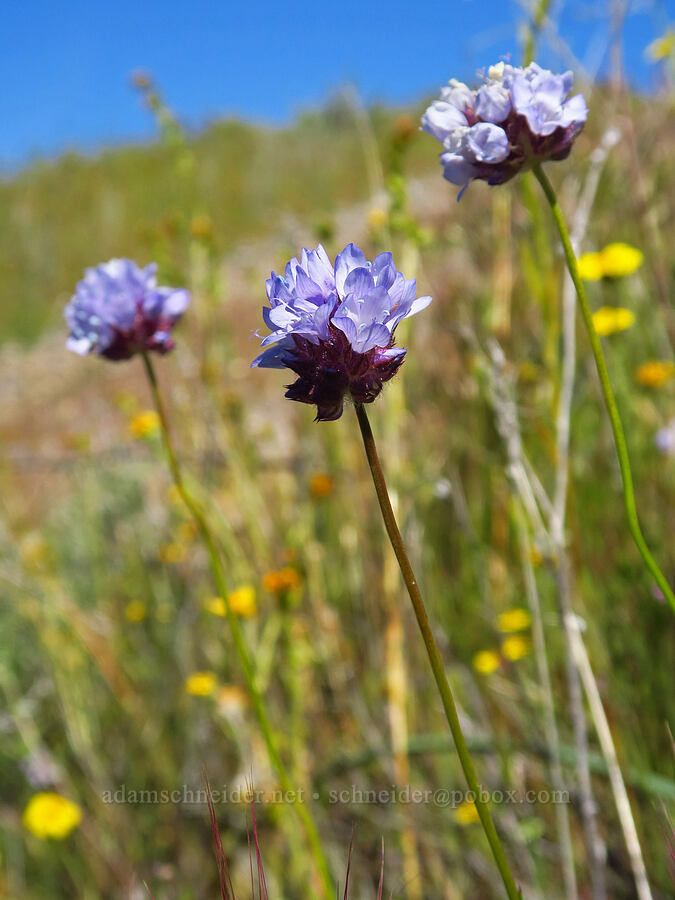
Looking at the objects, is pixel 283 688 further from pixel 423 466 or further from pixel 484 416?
pixel 484 416

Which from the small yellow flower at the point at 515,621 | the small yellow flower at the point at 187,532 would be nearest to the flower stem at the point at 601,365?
the small yellow flower at the point at 515,621

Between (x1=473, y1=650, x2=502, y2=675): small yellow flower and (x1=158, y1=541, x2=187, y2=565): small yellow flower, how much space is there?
0.94m

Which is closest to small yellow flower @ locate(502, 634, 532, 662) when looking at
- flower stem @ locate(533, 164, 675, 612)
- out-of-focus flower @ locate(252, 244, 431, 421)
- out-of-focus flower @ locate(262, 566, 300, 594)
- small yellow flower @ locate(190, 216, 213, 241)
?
out-of-focus flower @ locate(262, 566, 300, 594)

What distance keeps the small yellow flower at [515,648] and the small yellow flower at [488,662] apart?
0.02m

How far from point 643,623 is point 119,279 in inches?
38.0

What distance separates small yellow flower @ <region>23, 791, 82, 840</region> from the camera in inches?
51.3

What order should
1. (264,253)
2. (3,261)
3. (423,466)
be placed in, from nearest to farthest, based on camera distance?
(423,466), (264,253), (3,261)

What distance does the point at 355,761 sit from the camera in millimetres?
1080

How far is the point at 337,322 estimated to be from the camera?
0.44m

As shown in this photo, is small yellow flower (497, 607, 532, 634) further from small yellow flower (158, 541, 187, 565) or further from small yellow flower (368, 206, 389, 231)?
small yellow flower (158, 541, 187, 565)

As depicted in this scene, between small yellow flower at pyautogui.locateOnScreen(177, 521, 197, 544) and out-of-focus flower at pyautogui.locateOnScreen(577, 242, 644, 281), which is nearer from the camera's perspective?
out-of-focus flower at pyautogui.locateOnScreen(577, 242, 644, 281)

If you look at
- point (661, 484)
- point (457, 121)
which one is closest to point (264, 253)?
point (661, 484)

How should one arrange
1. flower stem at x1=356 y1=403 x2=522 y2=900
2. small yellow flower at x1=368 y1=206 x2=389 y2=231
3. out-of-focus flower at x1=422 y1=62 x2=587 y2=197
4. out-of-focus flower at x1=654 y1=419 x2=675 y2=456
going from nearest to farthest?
1. flower stem at x1=356 y1=403 x2=522 y2=900
2. out-of-focus flower at x1=422 y1=62 x2=587 y2=197
3. out-of-focus flower at x1=654 y1=419 x2=675 y2=456
4. small yellow flower at x1=368 y1=206 x2=389 y2=231

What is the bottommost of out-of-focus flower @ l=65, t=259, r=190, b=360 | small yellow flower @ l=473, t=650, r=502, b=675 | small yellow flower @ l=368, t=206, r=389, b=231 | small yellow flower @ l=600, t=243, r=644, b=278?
small yellow flower @ l=473, t=650, r=502, b=675
